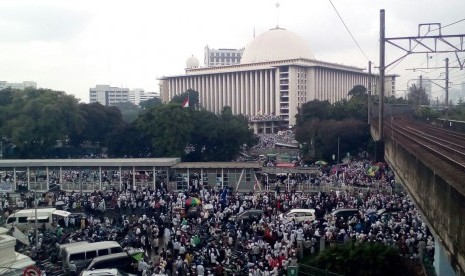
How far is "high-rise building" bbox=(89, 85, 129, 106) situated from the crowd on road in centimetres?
12842

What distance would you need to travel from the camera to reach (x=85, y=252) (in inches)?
557

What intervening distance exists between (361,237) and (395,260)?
2783mm

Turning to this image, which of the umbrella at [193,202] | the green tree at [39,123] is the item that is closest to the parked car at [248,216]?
the umbrella at [193,202]

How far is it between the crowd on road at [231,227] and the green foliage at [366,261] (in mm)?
1335

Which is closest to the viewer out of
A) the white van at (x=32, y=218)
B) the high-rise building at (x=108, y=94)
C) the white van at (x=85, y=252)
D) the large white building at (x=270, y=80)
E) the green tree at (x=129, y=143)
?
the white van at (x=85, y=252)

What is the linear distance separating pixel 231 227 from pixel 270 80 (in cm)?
7396

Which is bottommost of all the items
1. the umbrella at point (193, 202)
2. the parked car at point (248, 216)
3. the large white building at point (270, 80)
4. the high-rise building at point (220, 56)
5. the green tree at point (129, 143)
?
the parked car at point (248, 216)

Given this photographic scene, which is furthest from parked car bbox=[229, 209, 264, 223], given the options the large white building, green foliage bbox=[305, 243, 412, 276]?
the large white building

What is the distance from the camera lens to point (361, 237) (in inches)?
590

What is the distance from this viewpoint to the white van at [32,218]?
1897cm

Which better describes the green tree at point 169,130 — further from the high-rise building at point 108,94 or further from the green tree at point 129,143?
the high-rise building at point 108,94

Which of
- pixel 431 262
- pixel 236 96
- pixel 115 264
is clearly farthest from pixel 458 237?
pixel 236 96

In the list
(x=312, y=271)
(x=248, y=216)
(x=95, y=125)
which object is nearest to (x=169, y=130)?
(x=95, y=125)

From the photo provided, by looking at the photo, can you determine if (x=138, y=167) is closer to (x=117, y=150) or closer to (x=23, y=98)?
Answer: (x=117, y=150)
